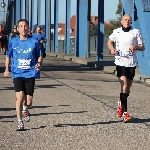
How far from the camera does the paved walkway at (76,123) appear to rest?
8.10 m

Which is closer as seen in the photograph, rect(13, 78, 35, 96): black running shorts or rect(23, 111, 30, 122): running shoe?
rect(13, 78, 35, 96): black running shorts

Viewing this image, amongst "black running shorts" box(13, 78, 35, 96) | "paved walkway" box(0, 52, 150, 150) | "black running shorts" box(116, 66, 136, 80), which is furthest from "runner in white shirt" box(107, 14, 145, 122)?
"black running shorts" box(13, 78, 35, 96)

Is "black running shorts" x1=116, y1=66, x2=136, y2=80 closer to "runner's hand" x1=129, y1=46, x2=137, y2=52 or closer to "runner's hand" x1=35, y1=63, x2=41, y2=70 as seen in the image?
"runner's hand" x1=129, y1=46, x2=137, y2=52

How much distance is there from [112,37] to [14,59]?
191 cm

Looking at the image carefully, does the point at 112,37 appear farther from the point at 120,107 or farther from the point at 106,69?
the point at 106,69

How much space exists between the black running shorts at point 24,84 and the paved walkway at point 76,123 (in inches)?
22.4

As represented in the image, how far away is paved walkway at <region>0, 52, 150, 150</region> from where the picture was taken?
26.6 ft

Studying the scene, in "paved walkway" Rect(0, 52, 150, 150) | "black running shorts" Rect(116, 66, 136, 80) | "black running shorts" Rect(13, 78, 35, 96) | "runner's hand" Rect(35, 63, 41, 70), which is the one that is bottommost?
"paved walkway" Rect(0, 52, 150, 150)

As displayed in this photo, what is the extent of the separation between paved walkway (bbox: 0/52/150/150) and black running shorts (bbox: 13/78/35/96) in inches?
22.4

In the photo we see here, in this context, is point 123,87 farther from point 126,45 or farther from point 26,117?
point 26,117

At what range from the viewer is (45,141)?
27.2ft

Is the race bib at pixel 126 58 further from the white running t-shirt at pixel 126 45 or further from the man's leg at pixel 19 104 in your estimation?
the man's leg at pixel 19 104

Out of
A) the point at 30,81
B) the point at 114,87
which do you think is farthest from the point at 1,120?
the point at 114,87

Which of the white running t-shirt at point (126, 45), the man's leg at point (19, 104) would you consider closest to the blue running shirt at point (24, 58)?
the man's leg at point (19, 104)
